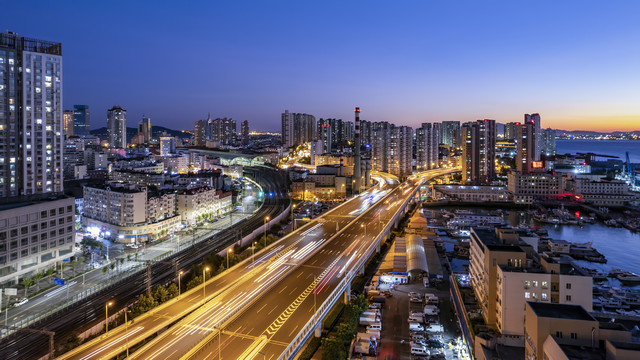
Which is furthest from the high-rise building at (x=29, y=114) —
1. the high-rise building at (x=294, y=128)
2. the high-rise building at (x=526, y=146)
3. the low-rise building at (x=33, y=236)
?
the high-rise building at (x=294, y=128)

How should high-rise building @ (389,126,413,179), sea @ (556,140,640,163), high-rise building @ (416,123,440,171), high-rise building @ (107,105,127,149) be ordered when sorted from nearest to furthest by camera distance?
high-rise building @ (389,126,413,179) < high-rise building @ (416,123,440,171) < high-rise building @ (107,105,127,149) < sea @ (556,140,640,163)

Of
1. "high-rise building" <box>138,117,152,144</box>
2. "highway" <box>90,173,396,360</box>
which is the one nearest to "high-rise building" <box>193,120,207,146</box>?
"high-rise building" <box>138,117,152,144</box>

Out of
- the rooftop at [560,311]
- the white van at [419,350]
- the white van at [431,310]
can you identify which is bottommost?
the white van at [419,350]

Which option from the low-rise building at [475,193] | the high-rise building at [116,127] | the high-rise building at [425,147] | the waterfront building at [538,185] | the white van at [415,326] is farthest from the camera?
the high-rise building at [116,127]

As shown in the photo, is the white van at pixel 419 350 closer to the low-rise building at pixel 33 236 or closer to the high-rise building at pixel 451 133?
the low-rise building at pixel 33 236

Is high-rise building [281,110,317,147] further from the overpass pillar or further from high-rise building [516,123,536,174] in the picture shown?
the overpass pillar

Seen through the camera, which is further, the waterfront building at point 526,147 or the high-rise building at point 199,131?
the high-rise building at point 199,131

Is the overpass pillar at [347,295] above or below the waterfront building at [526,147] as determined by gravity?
below
